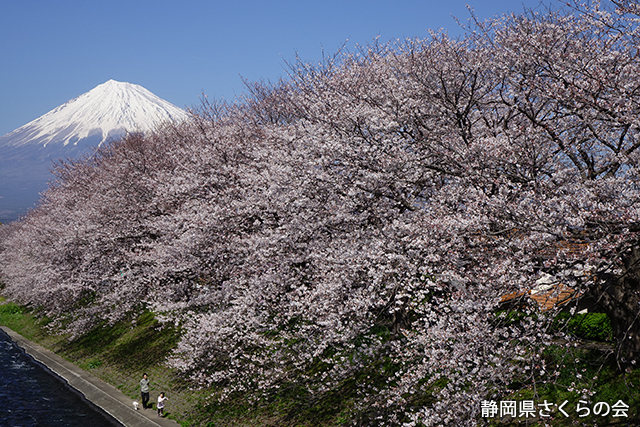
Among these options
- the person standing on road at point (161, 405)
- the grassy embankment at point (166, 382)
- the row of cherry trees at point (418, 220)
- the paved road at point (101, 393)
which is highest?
the row of cherry trees at point (418, 220)

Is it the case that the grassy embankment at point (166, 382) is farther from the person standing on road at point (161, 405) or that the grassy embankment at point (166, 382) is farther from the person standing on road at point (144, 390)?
the person standing on road at point (144, 390)

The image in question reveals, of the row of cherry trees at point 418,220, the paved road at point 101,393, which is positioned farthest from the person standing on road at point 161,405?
the row of cherry trees at point 418,220

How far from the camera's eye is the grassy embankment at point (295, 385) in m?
8.77

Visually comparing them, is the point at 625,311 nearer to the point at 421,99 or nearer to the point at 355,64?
the point at 421,99

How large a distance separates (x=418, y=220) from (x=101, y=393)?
17.2 m

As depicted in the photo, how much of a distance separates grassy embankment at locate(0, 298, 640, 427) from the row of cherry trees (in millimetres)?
508

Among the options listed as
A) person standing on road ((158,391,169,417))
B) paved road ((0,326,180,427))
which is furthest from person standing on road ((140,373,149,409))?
person standing on road ((158,391,169,417))

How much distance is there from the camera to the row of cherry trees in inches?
297

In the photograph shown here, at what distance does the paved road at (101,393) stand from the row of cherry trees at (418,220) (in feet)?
8.49

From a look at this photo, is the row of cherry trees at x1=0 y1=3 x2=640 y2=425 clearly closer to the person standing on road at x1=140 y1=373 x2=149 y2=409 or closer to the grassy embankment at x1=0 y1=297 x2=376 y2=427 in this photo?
the grassy embankment at x1=0 y1=297 x2=376 y2=427

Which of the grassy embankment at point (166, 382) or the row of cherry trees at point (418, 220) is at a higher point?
the row of cherry trees at point (418, 220)

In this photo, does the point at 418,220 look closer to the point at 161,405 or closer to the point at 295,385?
the point at 295,385

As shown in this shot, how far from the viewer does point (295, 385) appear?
13.7 meters

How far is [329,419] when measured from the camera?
12.2 m
